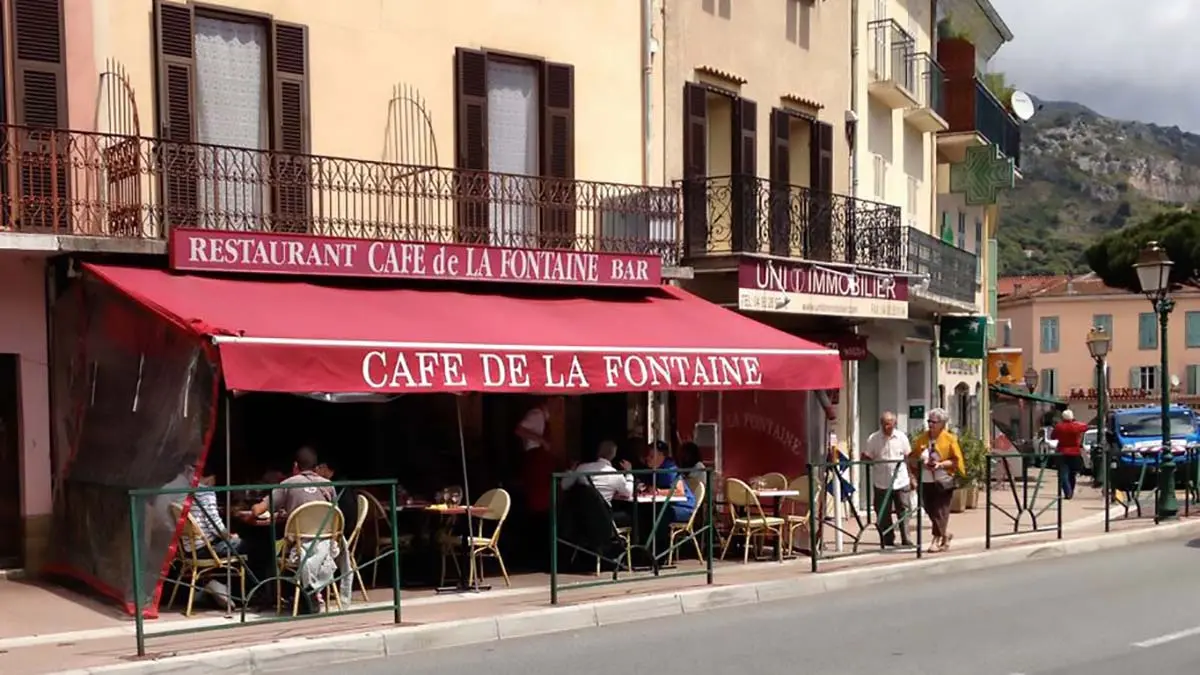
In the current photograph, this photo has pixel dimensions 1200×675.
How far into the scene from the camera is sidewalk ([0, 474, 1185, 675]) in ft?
30.6

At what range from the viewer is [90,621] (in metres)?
10.7

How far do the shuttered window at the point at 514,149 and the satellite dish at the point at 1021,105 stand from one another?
748 inches

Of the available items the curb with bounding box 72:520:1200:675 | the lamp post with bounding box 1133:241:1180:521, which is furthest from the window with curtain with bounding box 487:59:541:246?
the lamp post with bounding box 1133:241:1180:521

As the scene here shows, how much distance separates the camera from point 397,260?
1420 cm

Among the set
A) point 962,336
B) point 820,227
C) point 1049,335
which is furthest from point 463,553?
point 1049,335

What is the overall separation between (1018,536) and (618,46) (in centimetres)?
818

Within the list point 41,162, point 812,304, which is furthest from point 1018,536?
point 41,162

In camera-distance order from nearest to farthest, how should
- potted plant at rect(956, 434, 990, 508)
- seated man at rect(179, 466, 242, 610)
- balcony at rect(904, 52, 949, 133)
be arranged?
1. seated man at rect(179, 466, 242, 610)
2. potted plant at rect(956, 434, 990, 508)
3. balcony at rect(904, 52, 949, 133)

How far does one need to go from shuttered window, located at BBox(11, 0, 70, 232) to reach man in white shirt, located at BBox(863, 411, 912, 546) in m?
8.86

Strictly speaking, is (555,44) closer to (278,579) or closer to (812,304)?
(812,304)

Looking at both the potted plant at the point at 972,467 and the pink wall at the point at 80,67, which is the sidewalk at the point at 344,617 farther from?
the potted plant at the point at 972,467

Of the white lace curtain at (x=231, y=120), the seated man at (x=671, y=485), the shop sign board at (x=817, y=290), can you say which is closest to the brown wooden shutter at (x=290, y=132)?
the white lace curtain at (x=231, y=120)

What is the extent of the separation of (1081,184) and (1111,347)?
8821 cm

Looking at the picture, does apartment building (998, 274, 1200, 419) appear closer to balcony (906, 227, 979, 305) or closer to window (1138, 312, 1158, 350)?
window (1138, 312, 1158, 350)
